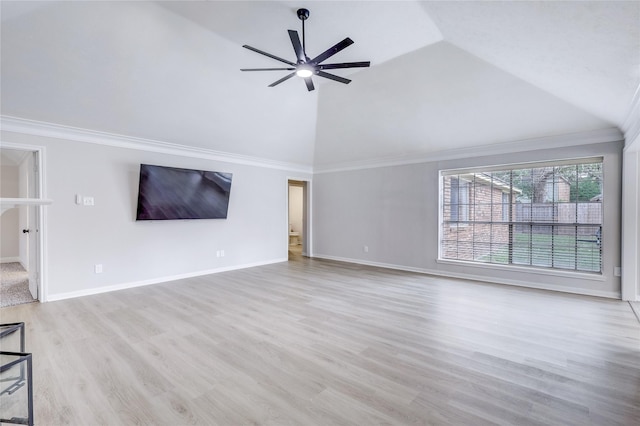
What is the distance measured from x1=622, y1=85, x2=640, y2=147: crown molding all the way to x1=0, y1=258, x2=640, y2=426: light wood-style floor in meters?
2.06

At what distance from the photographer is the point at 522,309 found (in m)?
3.72

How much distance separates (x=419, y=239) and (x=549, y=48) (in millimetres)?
3885

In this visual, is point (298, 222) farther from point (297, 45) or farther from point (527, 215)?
point (297, 45)

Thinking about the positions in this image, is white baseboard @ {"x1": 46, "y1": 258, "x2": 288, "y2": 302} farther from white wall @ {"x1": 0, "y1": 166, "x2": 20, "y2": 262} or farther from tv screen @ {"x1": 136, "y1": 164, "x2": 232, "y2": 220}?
white wall @ {"x1": 0, "y1": 166, "x2": 20, "y2": 262}

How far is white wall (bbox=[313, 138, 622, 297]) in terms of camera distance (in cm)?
423

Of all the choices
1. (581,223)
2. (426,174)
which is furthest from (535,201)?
(426,174)

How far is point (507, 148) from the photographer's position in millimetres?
4977

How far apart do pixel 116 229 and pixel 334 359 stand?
160 inches

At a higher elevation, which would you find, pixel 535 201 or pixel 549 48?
pixel 549 48

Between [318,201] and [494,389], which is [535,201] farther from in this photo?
[318,201]

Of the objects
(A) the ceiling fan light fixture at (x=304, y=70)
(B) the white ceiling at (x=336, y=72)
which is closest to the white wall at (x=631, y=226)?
(B) the white ceiling at (x=336, y=72)

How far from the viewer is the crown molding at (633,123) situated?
2945mm

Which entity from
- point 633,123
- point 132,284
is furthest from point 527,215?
point 132,284

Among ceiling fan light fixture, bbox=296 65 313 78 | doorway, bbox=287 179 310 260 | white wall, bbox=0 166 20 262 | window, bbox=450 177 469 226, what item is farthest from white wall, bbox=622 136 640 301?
white wall, bbox=0 166 20 262
